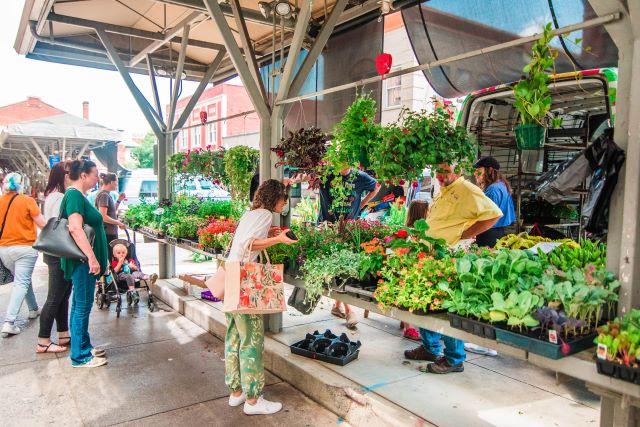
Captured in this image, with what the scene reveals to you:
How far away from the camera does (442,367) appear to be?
13.3 ft

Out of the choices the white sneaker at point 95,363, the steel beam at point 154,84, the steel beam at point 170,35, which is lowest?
the white sneaker at point 95,363

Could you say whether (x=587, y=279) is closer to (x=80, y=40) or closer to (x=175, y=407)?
(x=175, y=407)

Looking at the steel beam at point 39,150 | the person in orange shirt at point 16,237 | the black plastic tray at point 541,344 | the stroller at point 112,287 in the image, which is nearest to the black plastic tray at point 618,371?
the black plastic tray at point 541,344

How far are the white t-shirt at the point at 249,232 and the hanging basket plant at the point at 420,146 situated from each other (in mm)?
965

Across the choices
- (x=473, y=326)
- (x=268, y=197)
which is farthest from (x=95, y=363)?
(x=473, y=326)

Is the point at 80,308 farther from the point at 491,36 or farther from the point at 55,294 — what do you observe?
the point at 491,36

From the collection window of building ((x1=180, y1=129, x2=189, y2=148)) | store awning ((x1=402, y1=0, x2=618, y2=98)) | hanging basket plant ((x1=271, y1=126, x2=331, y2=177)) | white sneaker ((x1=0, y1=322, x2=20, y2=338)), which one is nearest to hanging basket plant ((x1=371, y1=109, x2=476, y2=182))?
hanging basket plant ((x1=271, y1=126, x2=331, y2=177))

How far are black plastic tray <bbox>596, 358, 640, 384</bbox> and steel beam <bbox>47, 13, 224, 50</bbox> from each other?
730 centimetres

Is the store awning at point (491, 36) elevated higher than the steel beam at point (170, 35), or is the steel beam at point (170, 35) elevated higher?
Answer: the steel beam at point (170, 35)

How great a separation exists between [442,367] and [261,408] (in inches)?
63.8

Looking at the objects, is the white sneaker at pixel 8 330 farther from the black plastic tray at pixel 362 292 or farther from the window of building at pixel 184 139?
the window of building at pixel 184 139

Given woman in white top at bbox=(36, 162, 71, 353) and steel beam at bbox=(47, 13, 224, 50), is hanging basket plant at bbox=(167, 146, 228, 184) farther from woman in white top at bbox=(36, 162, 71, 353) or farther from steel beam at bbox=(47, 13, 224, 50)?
steel beam at bbox=(47, 13, 224, 50)

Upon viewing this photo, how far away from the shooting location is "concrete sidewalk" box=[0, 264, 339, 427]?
3551 mm

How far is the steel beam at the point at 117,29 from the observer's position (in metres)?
6.44
